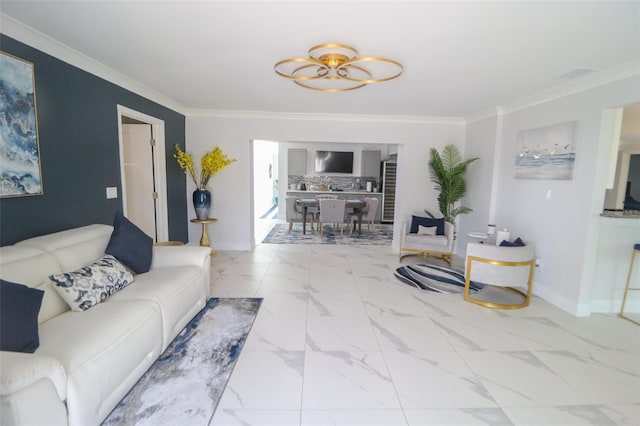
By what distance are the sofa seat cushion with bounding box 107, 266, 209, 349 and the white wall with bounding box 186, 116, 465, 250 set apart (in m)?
2.41

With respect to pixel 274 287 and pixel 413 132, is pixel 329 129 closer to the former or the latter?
pixel 413 132

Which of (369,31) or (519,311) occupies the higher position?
(369,31)

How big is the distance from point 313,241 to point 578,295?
13.6ft

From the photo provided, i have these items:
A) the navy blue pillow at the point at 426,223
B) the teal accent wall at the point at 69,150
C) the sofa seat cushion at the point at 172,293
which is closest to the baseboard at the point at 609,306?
the navy blue pillow at the point at 426,223

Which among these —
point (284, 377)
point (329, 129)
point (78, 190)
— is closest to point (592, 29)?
point (284, 377)

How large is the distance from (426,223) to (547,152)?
6.25 ft

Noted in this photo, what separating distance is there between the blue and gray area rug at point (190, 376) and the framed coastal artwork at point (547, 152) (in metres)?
3.61

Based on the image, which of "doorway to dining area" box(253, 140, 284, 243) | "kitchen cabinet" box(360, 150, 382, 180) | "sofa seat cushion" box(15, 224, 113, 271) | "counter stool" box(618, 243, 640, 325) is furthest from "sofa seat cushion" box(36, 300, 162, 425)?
"kitchen cabinet" box(360, 150, 382, 180)

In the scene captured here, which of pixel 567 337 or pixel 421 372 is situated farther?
pixel 567 337

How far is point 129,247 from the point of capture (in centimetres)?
260

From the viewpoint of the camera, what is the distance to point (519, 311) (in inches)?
123

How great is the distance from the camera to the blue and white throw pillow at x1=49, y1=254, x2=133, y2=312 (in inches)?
76.8

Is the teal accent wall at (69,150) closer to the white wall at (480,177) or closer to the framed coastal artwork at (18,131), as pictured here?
the framed coastal artwork at (18,131)

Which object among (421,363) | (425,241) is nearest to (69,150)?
(421,363)
